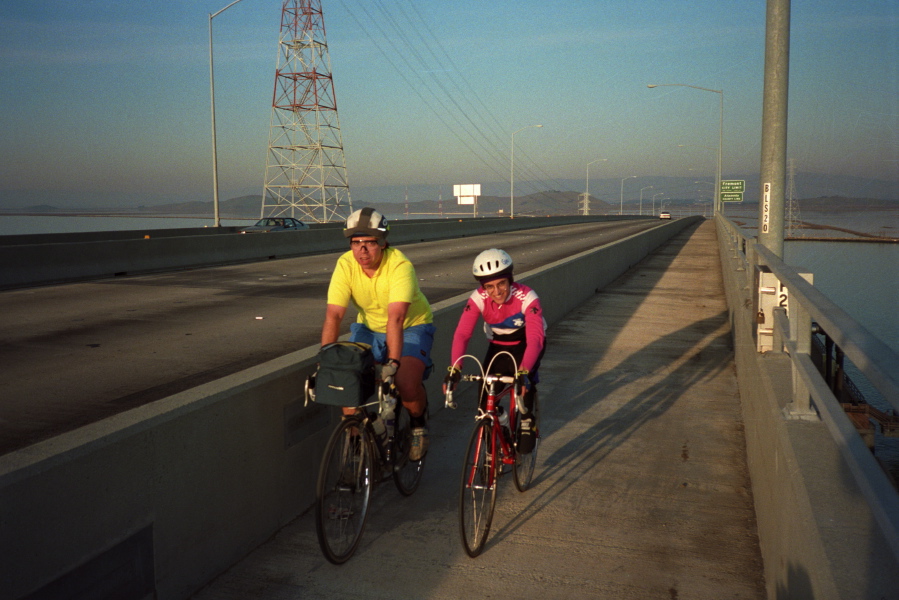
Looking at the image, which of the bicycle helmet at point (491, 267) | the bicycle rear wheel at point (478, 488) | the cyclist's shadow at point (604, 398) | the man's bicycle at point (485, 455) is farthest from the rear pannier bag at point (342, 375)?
the cyclist's shadow at point (604, 398)

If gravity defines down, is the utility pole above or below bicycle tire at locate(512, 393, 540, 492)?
above

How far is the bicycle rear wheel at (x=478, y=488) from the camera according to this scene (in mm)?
4762

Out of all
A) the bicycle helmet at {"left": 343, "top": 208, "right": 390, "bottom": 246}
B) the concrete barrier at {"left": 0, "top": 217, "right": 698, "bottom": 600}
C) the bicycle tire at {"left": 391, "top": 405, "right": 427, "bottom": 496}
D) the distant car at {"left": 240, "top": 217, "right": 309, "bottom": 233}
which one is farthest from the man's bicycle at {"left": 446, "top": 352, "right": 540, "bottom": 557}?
the distant car at {"left": 240, "top": 217, "right": 309, "bottom": 233}

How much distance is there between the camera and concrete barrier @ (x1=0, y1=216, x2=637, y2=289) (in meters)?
19.0

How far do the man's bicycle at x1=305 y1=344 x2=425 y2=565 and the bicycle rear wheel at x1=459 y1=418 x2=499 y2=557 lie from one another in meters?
0.57

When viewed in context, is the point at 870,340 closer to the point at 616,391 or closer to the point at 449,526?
the point at 449,526

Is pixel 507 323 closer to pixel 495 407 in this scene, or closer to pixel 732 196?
pixel 495 407

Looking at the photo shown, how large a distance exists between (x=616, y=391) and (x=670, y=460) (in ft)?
8.44

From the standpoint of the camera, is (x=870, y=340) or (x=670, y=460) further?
(x=670, y=460)

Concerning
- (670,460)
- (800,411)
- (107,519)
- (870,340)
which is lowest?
(670,460)

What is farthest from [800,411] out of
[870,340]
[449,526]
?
[449,526]

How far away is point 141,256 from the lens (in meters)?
22.7

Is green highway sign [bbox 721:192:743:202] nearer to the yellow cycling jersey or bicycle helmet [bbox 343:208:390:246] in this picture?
the yellow cycling jersey

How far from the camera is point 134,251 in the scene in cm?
2255
